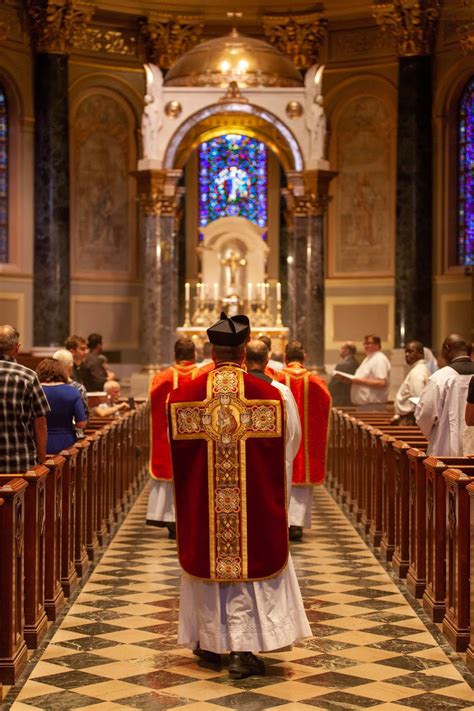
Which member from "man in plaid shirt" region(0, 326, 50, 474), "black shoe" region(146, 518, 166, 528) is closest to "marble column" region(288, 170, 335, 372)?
"black shoe" region(146, 518, 166, 528)

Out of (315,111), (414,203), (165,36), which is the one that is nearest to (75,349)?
(315,111)

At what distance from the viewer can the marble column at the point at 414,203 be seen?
21.7m

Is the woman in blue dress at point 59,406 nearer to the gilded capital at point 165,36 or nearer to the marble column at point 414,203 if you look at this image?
the marble column at point 414,203

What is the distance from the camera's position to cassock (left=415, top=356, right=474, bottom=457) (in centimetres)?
987

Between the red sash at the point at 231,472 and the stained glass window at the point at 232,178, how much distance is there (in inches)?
705

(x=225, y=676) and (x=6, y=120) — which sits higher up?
(x=6, y=120)

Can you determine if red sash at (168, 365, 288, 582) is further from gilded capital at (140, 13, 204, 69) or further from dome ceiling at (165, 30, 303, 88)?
gilded capital at (140, 13, 204, 69)

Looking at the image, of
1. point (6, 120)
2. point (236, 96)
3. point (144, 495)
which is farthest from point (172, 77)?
point (144, 495)

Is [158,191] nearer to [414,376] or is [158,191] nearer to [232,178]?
[232,178]

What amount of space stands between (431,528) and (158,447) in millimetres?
4076

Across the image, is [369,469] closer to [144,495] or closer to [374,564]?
[374,564]

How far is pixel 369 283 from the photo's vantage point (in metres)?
24.2

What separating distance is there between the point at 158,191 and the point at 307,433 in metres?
9.16

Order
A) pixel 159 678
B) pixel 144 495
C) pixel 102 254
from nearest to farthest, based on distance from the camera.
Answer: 1. pixel 159 678
2. pixel 144 495
3. pixel 102 254
